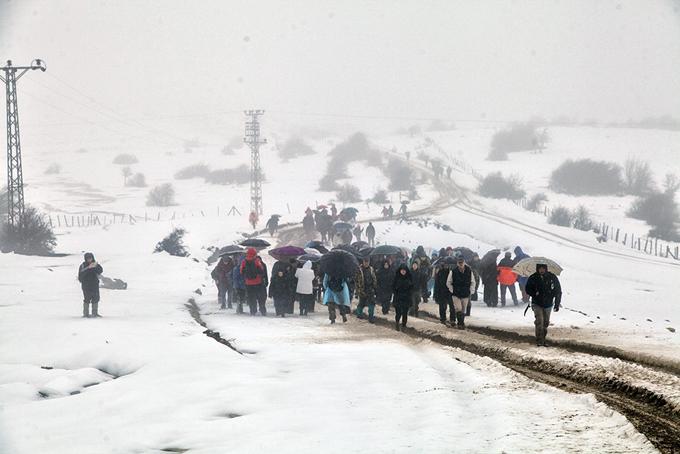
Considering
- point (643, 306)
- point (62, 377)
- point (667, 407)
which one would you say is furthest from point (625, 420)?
point (643, 306)

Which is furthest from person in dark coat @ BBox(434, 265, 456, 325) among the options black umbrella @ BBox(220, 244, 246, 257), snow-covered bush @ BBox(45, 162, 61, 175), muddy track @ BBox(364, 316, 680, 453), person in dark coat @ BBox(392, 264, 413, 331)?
snow-covered bush @ BBox(45, 162, 61, 175)

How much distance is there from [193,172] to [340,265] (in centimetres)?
10142

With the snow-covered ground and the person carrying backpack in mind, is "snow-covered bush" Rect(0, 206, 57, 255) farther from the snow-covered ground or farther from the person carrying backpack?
the person carrying backpack

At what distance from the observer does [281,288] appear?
2097 centimetres

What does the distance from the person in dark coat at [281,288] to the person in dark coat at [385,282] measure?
2.38 meters

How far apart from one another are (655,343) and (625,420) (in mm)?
7582

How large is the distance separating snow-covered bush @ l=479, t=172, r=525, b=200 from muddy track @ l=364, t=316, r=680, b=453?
240 feet

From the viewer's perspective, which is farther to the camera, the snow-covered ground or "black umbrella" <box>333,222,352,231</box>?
"black umbrella" <box>333,222,352,231</box>

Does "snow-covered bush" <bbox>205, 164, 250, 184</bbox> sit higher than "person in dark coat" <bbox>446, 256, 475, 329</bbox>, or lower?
higher

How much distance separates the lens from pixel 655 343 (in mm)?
15102

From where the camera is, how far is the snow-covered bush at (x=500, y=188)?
8700cm

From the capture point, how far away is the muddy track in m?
8.08

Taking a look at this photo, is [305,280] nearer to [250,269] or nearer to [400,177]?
[250,269]

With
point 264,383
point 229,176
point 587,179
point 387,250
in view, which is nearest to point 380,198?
point 587,179
